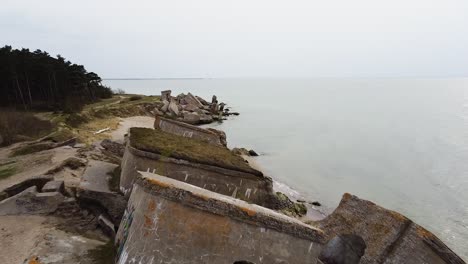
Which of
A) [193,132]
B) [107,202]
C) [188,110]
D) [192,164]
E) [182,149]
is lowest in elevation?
[188,110]

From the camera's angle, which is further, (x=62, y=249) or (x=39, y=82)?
(x=39, y=82)

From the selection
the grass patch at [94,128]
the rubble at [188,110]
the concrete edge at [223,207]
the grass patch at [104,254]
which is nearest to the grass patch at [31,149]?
→ the grass patch at [94,128]

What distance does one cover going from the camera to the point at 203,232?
651cm

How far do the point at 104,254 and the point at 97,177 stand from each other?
374 centimetres

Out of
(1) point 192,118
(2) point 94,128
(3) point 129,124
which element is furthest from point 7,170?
(1) point 192,118

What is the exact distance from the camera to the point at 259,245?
21.8ft

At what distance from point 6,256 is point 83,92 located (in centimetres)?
3784

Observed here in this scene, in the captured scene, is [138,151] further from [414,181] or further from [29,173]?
[414,181]

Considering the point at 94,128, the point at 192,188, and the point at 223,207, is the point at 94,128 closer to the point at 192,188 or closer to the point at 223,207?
the point at 192,188

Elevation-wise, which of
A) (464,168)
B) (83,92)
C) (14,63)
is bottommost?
(464,168)

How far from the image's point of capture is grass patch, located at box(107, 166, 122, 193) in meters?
10.1

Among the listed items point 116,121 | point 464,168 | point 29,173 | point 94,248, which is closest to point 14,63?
point 116,121

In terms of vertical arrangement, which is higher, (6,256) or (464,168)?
(6,256)

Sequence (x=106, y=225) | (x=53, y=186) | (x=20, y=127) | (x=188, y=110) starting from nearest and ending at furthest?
1. (x=106, y=225)
2. (x=53, y=186)
3. (x=20, y=127)
4. (x=188, y=110)
